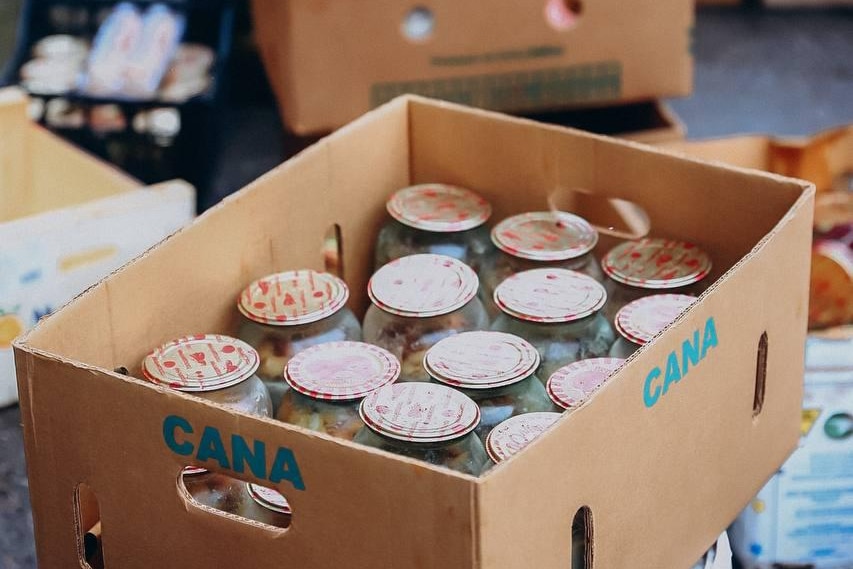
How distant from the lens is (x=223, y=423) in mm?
801

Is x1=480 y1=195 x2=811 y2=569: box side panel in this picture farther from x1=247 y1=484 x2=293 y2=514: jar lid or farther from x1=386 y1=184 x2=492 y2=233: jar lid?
x1=386 y1=184 x2=492 y2=233: jar lid

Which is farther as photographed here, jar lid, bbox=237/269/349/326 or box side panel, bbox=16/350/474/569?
jar lid, bbox=237/269/349/326

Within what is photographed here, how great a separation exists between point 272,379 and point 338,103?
69cm

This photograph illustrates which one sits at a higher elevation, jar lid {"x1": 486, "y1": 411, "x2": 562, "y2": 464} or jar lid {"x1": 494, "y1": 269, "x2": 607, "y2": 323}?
jar lid {"x1": 494, "y1": 269, "x2": 607, "y2": 323}

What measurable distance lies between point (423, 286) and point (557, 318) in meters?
0.13

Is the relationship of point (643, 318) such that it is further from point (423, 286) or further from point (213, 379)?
point (213, 379)

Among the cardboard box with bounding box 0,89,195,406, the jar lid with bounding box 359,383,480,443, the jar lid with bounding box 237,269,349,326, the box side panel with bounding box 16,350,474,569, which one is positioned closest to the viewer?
the box side panel with bounding box 16,350,474,569

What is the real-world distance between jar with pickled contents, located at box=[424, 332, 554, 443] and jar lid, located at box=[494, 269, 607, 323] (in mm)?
43

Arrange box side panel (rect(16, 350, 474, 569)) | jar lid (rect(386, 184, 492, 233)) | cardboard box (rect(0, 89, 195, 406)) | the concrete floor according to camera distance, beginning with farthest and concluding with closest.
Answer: the concrete floor
cardboard box (rect(0, 89, 195, 406))
jar lid (rect(386, 184, 492, 233))
box side panel (rect(16, 350, 474, 569))

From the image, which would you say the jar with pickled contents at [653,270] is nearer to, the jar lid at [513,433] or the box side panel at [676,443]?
the box side panel at [676,443]

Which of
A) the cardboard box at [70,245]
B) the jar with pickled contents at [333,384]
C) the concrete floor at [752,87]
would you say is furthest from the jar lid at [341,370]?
the concrete floor at [752,87]

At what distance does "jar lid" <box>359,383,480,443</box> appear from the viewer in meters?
0.86

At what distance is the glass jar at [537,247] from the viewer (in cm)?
115

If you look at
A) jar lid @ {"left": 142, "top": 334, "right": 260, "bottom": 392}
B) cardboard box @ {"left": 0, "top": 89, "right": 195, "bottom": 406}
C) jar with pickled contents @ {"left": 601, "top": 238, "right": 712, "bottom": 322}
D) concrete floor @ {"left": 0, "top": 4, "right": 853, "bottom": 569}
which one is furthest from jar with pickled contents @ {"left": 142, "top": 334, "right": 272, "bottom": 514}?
concrete floor @ {"left": 0, "top": 4, "right": 853, "bottom": 569}
